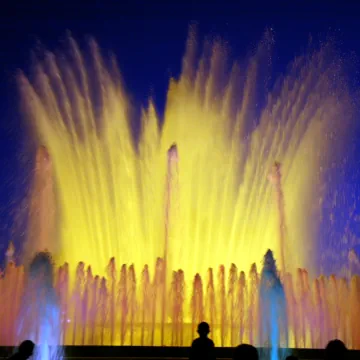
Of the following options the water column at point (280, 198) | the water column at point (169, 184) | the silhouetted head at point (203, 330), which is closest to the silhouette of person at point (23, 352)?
the silhouetted head at point (203, 330)

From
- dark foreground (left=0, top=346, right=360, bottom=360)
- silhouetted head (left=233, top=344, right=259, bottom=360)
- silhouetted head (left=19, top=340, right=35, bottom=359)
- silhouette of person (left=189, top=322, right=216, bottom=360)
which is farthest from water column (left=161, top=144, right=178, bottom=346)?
silhouetted head (left=233, top=344, right=259, bottom=360)

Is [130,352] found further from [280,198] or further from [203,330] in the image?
[280,198]

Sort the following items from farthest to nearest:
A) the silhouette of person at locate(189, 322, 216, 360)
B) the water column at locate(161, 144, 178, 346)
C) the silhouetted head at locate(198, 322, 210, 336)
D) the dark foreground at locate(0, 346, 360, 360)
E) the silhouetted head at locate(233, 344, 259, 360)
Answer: the water column at locate(161, 144, 178, 346) < the dark foreground at locate(0, 346, 360, 360) < the silhouetted head at locate(198, 322, 210, 336) < the silhouette of person at locate(189, 322, 216, 360) < the silhouetted head at locate(233, 344, 259, 360)

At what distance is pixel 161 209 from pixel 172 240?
5.24ft

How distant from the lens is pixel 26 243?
21062 mm

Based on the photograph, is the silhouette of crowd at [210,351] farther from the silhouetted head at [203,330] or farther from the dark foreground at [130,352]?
the dark foreground at [130,352]

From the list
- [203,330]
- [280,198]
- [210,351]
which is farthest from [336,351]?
[280,198]

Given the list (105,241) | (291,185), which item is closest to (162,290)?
(105,241)

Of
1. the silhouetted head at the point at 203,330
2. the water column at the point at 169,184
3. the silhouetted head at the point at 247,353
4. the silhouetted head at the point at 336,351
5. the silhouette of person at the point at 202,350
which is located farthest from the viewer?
the water column at the point at 169,184

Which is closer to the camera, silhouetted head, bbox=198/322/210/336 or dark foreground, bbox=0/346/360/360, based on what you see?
silhouetted head, bbox=198/322/210/336

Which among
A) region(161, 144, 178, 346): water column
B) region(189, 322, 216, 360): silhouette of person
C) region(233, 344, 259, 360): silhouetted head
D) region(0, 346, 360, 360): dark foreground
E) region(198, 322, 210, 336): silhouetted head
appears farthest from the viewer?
region(161, 144, 178, 346): water column

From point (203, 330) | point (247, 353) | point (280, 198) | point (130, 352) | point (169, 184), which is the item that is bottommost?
point (247, 353)

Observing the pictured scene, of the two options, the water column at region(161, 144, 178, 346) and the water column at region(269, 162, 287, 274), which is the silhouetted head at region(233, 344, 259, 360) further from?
the water column at region(269, 162, 287, 274)

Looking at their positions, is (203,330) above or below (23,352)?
above
